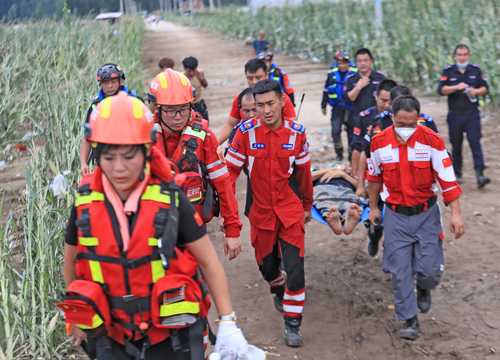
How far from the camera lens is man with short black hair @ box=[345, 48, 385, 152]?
9234mm

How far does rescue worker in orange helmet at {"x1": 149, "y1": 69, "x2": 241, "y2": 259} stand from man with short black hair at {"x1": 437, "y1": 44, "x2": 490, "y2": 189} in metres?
5.24

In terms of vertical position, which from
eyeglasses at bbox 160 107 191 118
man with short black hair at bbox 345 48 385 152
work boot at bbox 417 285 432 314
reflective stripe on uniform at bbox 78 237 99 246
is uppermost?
eyeglasses at bbox 160 107 191 118

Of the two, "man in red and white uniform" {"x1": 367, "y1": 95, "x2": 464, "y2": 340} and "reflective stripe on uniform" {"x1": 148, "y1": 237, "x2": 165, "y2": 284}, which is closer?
"reflective stripe on uniform" {"x1": 148, "y1": 237, "x2": 165, "y2": 284}

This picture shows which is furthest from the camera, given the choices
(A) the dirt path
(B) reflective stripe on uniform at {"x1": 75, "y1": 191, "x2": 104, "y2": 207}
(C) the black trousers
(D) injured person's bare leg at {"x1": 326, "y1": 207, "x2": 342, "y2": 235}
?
(C) the black trousers

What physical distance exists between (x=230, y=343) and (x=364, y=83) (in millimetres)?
6710

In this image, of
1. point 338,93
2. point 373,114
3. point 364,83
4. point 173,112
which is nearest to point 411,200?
point 173,112

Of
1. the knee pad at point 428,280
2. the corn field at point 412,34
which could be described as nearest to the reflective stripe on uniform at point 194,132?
the knee pad at point 428,280

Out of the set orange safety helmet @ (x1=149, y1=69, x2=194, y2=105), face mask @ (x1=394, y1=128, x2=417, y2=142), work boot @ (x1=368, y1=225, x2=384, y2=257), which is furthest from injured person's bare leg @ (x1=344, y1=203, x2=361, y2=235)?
orange safety helmet @ (x1=149, y1=69, x2=194, y2=105)

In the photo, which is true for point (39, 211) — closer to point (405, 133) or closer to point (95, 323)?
point (95, 323)

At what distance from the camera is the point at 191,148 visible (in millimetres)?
4688

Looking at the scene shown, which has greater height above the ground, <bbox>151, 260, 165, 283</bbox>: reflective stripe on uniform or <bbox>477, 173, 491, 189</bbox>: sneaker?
<bbox>151, 260, 165, 283</bbox>: reflective stripe on uniform

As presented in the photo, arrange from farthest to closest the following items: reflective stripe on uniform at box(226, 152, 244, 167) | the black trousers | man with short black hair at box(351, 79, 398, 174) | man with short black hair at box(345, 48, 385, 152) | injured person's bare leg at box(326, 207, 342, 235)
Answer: the black trousers → man with short black hair at box(345, 48, 385, 152) → man with short black hair at box(351, 79, 398, 174) → injured person's bare leg at box(326, 207, 342, 235) → reflective stripe on uniform at box(226, 152, 244, 167)

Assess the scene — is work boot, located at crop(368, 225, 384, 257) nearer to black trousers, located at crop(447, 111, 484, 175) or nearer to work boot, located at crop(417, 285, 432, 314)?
work boot, located at crop(417, 285, 432, 314)

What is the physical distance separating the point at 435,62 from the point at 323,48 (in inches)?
410
